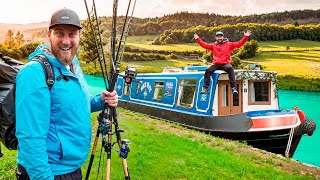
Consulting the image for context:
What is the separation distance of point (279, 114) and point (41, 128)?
10.7m

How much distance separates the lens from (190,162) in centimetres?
748

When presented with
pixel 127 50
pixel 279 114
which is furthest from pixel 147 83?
pixel 127 50

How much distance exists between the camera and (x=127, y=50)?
70125 millimetres

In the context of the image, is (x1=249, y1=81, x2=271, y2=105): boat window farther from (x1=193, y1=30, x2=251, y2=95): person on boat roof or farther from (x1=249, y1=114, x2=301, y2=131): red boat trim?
(x1=249, y1=114, x2=301, y2=131): red boat trim

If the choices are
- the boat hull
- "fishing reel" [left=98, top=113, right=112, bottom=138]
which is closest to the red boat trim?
the boat hull

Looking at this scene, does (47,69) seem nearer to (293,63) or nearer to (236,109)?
(236,109)

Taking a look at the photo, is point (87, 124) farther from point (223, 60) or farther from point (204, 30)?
point (204, 30)

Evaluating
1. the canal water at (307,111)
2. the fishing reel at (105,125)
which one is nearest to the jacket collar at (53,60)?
the fishing reel at (105,125)

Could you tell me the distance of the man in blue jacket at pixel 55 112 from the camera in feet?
7.76

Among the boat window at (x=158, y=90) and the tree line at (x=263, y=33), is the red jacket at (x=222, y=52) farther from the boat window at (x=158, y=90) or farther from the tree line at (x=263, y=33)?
the tree line at (x=263, y=33)

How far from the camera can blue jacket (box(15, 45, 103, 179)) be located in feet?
7.73

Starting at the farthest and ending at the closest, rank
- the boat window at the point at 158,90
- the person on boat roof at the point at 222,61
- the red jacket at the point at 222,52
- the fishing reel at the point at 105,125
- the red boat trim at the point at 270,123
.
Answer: the boat window at the point at 158,90 < the red jacket at the point at 222,52 < the person on boat roof at the point at 222,61 < the red boat trim at the point at 270,123 < the fishing reel at the point at 105,125

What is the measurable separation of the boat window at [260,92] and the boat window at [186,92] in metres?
A: 2.19

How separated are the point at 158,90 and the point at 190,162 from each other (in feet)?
29.1
